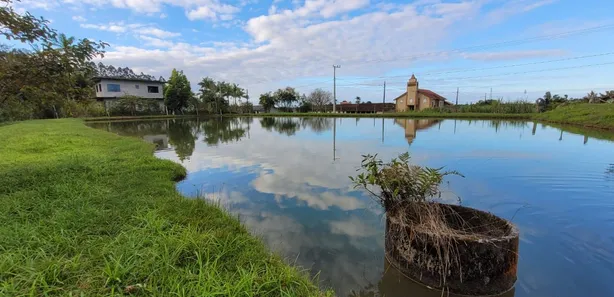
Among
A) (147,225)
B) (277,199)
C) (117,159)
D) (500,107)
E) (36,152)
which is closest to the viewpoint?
(147,225)

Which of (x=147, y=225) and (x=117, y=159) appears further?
(x=117, y=159)

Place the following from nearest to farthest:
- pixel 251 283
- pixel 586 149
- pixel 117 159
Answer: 1. pixel 251 283
2. pixel 117 159
3. pixel 586 149

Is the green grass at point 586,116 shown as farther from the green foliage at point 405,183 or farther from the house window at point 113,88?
the house window at point 113,88

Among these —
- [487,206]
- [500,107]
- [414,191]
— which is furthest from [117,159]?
[500,107]

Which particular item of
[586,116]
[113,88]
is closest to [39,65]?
[586,116]

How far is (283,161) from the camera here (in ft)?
29.3

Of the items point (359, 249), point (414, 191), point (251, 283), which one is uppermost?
point (414, 191)

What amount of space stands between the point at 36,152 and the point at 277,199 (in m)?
8.29

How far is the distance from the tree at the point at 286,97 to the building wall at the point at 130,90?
20.4 meters

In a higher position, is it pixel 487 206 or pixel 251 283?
pixel 251 283

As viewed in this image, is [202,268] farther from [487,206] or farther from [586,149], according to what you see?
[586,149]

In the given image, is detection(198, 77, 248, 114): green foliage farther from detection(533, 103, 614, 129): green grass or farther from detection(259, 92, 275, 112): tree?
detection(533, 103, 614, 129): green grass

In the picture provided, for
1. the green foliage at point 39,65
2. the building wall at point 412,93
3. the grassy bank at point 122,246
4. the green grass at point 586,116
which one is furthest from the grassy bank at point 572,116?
the green foliage at point 39,65

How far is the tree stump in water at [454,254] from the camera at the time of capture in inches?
104
